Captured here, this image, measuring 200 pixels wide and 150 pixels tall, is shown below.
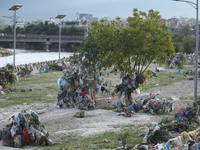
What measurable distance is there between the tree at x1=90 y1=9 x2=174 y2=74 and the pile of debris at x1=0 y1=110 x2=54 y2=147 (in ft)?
24.9

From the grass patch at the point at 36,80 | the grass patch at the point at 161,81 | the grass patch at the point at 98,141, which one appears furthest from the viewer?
the grass patch at the point at 36,80

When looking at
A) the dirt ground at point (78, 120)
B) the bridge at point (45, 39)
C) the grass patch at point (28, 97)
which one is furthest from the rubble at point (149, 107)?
the bridge at point (45, 39)

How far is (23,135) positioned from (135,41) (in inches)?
344

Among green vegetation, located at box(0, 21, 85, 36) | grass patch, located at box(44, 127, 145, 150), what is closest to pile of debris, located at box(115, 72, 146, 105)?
grass patch, located at box(44, 127, 145, 150)

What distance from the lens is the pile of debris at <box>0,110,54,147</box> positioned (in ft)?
31.9

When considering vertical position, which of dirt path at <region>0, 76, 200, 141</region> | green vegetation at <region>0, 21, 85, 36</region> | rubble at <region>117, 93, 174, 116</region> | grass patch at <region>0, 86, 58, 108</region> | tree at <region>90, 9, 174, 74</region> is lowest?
dirt path at <region>0, 76, 200, 141</region>

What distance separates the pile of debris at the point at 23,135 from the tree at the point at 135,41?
7.59 meters

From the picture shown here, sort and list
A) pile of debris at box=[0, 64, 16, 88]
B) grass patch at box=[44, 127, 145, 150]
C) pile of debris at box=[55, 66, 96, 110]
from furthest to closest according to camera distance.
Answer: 1. pile of debris at box=[0, 64, 16, 88]
2. pile of debris at box=[55, 66, 96, 110]
3. grass patch at box=[44, 127, 145, 150]

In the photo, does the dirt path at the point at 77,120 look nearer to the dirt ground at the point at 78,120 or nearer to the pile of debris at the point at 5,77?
the dirt ground at the point at 78,120

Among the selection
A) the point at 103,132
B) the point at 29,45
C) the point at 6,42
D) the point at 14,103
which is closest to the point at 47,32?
the point at 29,45

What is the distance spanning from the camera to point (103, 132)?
10.8 m

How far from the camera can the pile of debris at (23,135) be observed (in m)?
9.71

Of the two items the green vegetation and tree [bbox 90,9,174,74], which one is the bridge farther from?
tree [bbox 90,9,174,74]

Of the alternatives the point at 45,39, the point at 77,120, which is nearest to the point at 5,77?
the point at 77,120
